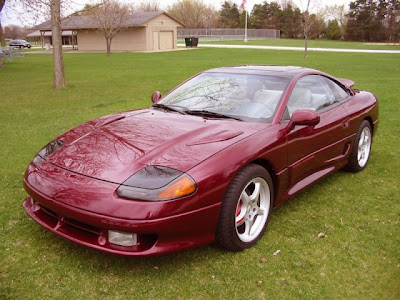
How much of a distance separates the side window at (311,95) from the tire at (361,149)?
60 cm

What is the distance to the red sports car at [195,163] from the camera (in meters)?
2.62

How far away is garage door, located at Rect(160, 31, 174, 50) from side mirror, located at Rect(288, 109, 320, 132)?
4053 cm

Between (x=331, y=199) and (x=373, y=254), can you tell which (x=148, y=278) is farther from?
(x=331, y=199)

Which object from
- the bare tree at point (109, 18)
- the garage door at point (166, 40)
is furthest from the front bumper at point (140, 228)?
the garage door at point (166, 40)

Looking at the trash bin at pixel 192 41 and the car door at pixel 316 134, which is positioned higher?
the trash bin at pixel 192 41

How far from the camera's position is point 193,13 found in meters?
87.4

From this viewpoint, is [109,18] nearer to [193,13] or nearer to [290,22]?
[290,22]

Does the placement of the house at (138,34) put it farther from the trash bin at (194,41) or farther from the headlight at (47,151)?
the headlight at (47,151)

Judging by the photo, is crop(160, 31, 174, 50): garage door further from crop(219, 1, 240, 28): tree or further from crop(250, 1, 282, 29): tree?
crop(219, 1, 240, 28): tree

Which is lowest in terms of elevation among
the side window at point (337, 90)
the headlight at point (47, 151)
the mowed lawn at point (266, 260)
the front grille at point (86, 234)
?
the mowed lawn at point (266, 260)

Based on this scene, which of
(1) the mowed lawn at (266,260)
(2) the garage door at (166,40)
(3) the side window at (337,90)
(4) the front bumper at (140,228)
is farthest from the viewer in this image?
(2) the garage door at (166,40)

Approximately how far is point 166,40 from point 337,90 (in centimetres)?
4034

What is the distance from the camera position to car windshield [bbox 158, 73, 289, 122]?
366cm

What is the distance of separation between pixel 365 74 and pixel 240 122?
585 inches
